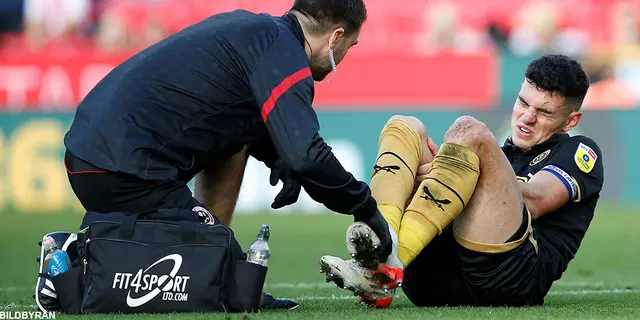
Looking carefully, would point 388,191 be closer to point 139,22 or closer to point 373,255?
point 373,255

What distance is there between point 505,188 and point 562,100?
0.77 metres

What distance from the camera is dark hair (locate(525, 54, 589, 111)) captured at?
4926 millimetres

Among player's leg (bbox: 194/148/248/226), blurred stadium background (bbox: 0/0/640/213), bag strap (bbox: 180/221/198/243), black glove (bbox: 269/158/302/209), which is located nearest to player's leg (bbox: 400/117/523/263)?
black glove (bbox: 269/158/302/209)

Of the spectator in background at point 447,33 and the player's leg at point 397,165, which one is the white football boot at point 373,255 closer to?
the player's leg at point 397,165

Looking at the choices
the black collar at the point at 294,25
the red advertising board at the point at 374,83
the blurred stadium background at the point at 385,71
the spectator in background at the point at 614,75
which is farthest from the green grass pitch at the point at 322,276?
the red advertising board at the point at 374,83

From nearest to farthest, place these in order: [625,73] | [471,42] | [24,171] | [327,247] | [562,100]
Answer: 1. [562,100]
2. [327,247]
3. [24,171]
4. [625,73]
5. [471,42]

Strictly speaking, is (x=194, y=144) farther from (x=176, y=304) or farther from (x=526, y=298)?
(x=526, y=298)

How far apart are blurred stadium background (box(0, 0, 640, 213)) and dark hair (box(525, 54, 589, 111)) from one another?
945 cm

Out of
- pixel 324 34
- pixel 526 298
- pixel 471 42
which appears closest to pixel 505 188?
pixel 526 298

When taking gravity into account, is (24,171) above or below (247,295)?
below

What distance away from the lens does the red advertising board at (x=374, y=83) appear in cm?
1653

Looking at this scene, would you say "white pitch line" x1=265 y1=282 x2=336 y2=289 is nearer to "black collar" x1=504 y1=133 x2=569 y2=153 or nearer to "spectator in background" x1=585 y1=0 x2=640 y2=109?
"black collar" x1=504 y1=133 x2=569 y2=153

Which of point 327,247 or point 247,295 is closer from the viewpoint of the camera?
point 247,295

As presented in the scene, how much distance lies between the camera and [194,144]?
438cm
